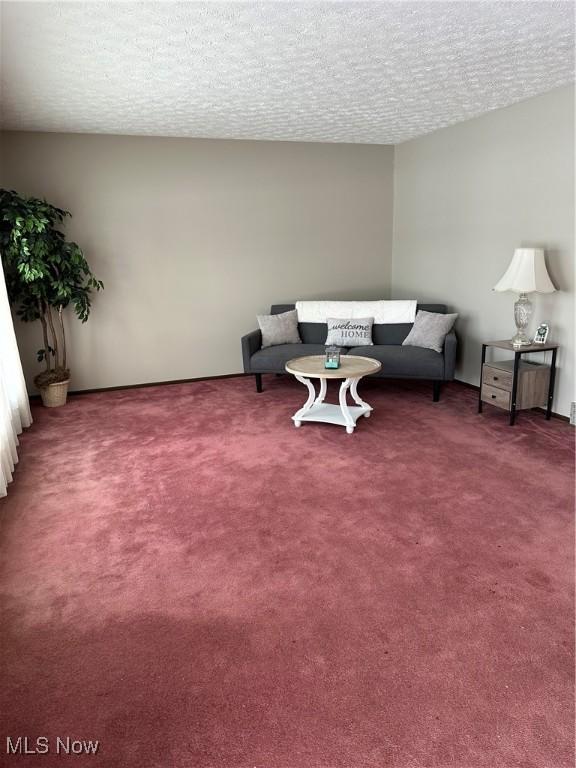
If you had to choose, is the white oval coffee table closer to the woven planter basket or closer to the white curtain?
the white curtain

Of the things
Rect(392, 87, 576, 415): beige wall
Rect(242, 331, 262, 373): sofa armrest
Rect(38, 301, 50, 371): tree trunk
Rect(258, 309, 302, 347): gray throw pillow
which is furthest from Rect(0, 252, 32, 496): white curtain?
Rect(392, 87, 576, 415): beige wall

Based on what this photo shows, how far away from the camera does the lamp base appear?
171 inches

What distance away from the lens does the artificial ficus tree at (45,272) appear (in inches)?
175

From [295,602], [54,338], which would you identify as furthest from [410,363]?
[54,338]

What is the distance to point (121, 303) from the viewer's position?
554 cm

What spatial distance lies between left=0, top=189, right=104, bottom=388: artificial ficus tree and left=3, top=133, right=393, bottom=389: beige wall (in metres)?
0.19

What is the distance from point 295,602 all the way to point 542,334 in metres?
3.24

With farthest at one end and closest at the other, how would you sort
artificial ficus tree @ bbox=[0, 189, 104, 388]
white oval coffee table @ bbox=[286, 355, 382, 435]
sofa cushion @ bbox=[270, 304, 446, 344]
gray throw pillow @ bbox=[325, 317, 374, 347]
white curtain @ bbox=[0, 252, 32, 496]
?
sofa cushion @ bbox=[270, 304, 446, 344] → gray throw pillow @ bbox=[325, 317, 374, 347] → artificial ficus tree @ bbox=[0, 189, 104, 388] → white oval coffee table @ bbox=[286, 355, 382, 435] → white curtain @ bbox=[0, 252, 32, 496]

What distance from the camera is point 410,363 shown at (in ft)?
16.0

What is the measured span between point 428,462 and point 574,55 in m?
2.72

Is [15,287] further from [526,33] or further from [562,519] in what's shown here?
[562,519]

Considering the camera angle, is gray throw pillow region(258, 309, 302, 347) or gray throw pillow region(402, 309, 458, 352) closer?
gray throw pillow region(402, 309, 458, 352)

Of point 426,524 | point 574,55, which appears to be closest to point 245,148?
point 574,55

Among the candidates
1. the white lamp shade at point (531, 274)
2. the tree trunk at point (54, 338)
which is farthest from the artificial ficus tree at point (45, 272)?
the white lamp shade at point (531, 274)
